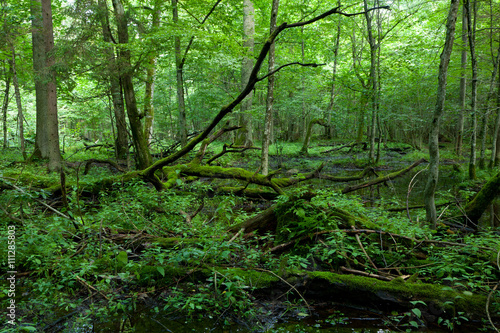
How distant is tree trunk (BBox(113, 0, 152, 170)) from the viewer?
9023 mm

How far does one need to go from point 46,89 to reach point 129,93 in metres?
4.07

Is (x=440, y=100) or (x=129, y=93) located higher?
(x=129, y=93)

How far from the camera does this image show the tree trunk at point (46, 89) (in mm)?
10516

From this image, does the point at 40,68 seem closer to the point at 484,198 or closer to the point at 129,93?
the point at 129,93

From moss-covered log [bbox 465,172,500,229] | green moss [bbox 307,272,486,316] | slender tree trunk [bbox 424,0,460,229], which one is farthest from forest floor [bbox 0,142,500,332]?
moss-covered log [bbox 465,172,500,229]

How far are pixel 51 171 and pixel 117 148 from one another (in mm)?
2919

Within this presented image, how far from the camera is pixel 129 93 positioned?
937 cm

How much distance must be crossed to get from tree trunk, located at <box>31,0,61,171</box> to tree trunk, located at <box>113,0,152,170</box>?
2.77 metres

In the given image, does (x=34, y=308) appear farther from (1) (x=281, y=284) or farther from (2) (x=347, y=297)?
(2) (x=347, y=297)

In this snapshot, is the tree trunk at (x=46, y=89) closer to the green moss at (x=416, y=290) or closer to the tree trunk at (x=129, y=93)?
the tree trunk at (x=129, y=93)

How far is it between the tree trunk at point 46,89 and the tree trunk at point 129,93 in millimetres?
2775

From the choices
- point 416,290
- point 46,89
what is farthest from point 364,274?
point 46,89

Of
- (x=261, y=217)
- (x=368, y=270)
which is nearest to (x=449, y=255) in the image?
(x=368, y=270)

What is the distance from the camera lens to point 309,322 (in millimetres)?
2967
